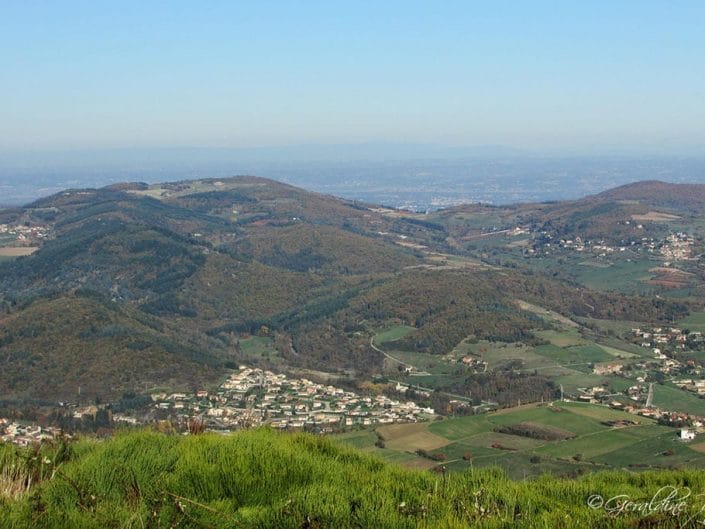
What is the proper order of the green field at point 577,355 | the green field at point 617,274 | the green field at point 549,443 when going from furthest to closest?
1. the green field at point 617,274
2. the green field at point 577,355
3. the green field at point 549,443

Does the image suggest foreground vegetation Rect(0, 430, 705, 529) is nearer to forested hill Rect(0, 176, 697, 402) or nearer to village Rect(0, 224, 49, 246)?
forested hill Rect(0, 176, 697, 402)

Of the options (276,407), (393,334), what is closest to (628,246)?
(393,334)

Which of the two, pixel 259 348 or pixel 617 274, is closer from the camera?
pixel 259 348

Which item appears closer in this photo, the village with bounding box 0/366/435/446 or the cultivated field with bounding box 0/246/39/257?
the village with bounding box 0/366/435/446

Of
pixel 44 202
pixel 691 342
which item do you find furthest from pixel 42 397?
pixel 44 202

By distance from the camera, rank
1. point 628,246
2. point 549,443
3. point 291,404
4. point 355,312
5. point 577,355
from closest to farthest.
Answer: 1. point 549,443
2. point 291,404
3. point 577,355
4. point 355,312
5. point 628,246

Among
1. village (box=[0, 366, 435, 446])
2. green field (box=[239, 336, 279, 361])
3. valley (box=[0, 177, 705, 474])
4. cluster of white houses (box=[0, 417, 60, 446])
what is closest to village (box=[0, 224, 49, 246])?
valley (box=[0, 177, 705, 474])

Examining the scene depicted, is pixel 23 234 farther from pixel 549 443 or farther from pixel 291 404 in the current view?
pixel 549 443

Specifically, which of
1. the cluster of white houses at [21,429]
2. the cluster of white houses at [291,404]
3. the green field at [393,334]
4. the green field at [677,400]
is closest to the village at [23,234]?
the green field at [393,334]

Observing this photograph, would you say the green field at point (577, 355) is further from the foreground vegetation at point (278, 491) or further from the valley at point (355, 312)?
the foreground vegetation at point (278, 491)

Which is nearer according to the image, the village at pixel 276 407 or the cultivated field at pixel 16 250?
the village at pixel 276 407
